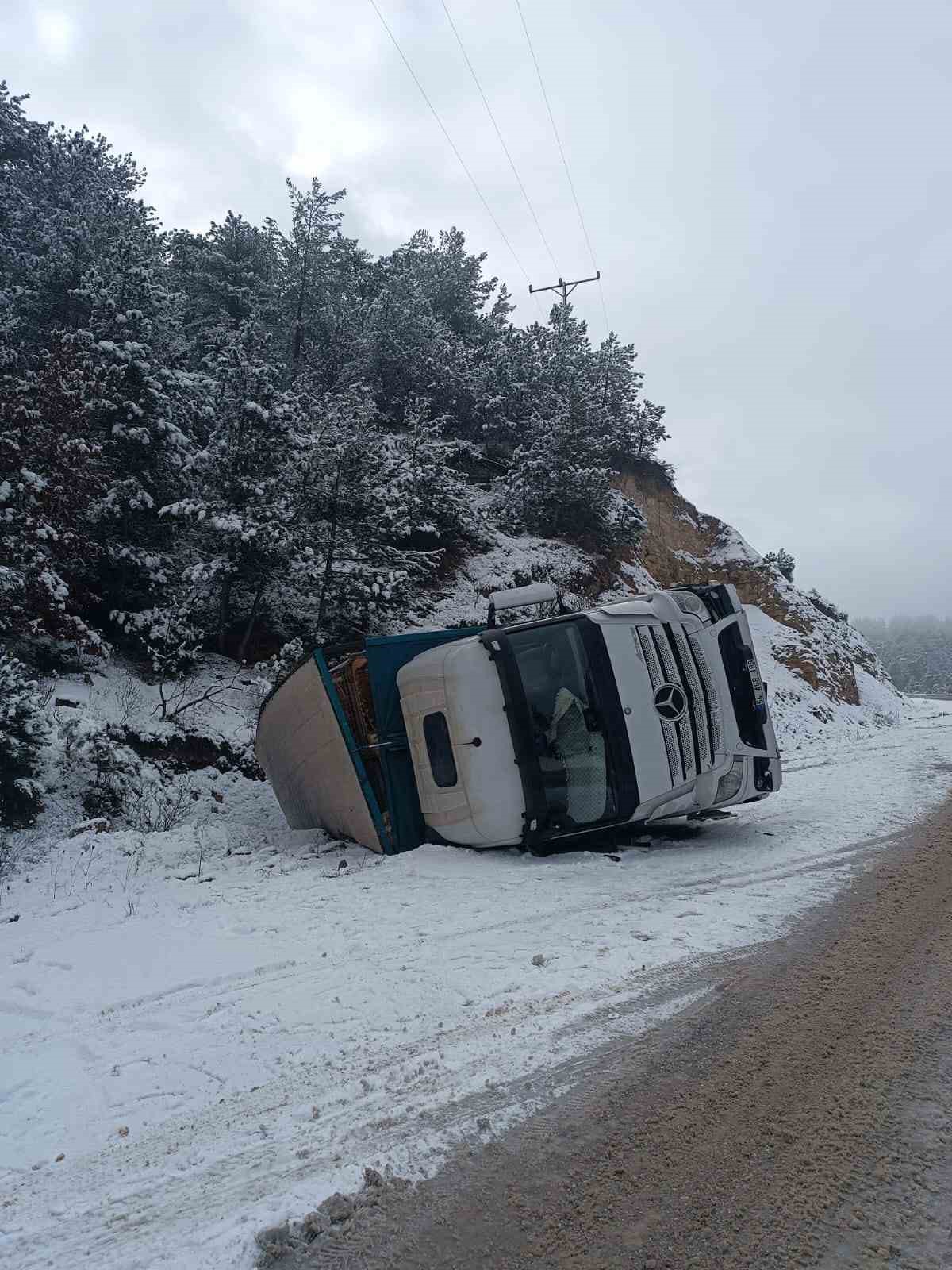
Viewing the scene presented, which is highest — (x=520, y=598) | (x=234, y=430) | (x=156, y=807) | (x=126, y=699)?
(x=234, y=430)

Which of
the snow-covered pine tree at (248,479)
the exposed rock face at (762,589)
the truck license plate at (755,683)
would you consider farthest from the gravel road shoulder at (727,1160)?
the exposed rock face at (762,589)

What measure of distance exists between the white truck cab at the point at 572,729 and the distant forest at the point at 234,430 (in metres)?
6.41

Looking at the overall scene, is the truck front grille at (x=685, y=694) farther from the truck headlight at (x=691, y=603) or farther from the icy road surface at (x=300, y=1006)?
the icy road surface at (x=300, y=1006)

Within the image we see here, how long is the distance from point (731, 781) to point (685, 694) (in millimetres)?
995

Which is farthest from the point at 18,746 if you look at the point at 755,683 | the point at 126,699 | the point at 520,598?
the point at 755,683

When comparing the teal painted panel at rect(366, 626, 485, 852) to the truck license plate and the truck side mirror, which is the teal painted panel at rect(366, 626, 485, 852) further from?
the truck license plate

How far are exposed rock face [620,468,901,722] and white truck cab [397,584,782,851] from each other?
15825 mm

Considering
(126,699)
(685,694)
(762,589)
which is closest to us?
(685,694)

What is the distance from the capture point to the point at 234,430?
478 inches

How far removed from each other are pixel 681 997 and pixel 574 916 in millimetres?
1252

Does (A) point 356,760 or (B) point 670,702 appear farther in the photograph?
(A) point 356,760

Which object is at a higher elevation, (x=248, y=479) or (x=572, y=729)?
(x=248, y=479)

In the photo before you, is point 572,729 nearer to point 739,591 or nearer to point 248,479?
point 248,479

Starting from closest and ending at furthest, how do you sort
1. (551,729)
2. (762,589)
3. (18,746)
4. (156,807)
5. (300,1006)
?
(300,1006), (551,729), (18,746), (156,807), (762,589)
